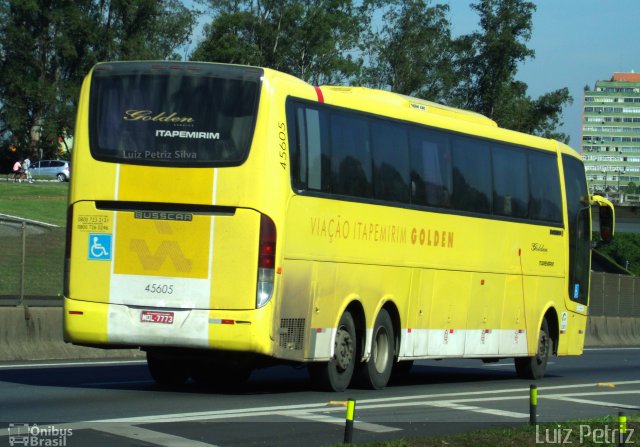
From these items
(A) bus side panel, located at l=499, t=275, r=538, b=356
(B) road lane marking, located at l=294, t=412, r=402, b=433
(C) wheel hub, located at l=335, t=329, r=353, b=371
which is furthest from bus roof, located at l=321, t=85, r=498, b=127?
(B) road lane marking, located at l=294, t=412, r=402, b=433

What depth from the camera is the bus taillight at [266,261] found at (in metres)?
14.0

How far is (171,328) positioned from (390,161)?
4.14 m

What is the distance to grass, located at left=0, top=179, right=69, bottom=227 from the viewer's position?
5603 centimetres

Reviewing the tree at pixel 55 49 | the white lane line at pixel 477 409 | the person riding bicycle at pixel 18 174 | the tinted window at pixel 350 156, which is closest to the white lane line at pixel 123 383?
the tinted window at pixel 350 156

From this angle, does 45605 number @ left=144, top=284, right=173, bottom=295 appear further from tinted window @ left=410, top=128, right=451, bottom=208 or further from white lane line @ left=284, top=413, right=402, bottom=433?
tinted window @ left=410, top=128, right=451, bottom=208

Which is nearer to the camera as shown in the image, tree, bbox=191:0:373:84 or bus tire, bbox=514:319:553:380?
bus tire, bbox=514:319:553:380

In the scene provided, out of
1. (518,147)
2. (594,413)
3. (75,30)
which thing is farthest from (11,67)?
(594,413)

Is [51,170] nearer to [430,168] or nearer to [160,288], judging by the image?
[430,168]

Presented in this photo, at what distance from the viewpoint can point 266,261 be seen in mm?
14078

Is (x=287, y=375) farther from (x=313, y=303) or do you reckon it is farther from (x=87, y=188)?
(x=87, y=188)

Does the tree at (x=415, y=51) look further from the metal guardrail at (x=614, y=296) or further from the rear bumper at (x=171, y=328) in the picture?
the rear bumper at (x=171, y=328)

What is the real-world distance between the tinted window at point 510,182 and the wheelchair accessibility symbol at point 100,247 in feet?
23.3

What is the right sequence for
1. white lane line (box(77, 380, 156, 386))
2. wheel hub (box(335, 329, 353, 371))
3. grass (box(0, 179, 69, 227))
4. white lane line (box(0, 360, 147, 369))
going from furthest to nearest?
grass (box(0, 179, 69, 227))
white lane line (box(0, 360, 147, 369))
white lane line (box(77, 380, 156, 386))
wheel hub (box(335, 329, 353, 371))

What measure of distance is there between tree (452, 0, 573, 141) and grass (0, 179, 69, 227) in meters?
32.7
